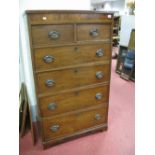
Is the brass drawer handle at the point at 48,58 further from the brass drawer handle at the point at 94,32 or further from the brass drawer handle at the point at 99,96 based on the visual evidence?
the brass drawer handle at the point at 99,96

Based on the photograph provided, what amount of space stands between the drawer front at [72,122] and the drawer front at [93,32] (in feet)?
2.65

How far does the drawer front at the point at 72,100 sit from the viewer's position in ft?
5.21

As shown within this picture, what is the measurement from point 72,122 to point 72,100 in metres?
0.28

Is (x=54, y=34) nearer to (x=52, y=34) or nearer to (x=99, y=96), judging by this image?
(x=52, y=34)

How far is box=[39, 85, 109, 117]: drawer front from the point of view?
1589mm

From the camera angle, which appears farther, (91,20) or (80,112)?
(80,112)

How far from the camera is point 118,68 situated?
4.09 metres

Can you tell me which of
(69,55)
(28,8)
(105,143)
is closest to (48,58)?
(69,55)

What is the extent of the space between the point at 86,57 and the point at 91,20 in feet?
1.13

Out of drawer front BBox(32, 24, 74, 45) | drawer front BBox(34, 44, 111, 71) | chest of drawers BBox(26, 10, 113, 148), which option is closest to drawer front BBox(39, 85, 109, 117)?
chest of drawers BBox(26, 10, 113, 148)

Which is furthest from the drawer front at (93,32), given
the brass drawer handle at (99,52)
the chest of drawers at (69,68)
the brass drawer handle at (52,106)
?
the brass drawer handle at (52,106)

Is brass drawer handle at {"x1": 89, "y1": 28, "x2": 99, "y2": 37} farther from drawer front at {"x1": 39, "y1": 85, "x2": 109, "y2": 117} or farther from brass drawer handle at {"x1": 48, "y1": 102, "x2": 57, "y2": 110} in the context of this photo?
brass drawer handle at {"x1": 48, "y1": 102, "x2": 57, "y2": 110}
